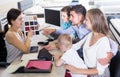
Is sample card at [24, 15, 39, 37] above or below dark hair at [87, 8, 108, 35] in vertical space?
below

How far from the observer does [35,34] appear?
2.64 meters

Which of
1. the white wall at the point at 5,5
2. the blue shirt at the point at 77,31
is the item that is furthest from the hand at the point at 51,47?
the white wall at the point at 5,5

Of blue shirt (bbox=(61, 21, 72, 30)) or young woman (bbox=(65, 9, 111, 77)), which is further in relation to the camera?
blue shirt (bbox=(61, 21, 72, 30))

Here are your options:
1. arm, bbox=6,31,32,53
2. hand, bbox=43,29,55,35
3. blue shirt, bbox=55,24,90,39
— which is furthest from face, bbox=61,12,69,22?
arm, bbox=6,31,32,53

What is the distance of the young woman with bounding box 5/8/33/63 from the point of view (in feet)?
6.84

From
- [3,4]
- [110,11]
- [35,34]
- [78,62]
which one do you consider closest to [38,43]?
[35,34]

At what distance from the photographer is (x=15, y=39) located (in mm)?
2082

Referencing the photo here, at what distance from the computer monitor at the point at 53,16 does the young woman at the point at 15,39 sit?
714 mm

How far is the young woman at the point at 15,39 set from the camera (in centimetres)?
208

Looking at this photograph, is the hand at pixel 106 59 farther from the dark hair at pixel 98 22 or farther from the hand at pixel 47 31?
the hand at pixel 47 31

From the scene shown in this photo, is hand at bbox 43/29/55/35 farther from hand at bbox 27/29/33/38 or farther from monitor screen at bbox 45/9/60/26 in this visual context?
hand at bbox 27/29/33/38

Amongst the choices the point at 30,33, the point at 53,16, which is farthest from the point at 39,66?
the point at 53,16

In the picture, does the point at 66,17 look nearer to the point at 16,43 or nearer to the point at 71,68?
the point at 16,43

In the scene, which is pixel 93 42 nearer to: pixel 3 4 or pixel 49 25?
pixel 49 25
